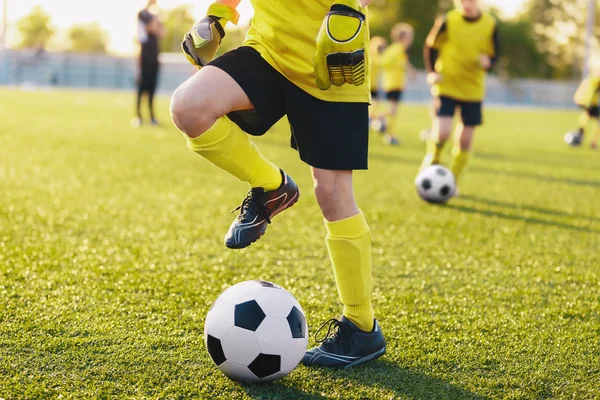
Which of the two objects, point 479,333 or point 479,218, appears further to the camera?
point 479,218

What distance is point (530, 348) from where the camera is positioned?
9.53ft

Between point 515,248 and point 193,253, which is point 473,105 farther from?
point 193,253

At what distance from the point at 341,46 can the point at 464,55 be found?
484 centimetres

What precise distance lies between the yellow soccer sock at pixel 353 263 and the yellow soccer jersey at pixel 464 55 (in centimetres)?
454

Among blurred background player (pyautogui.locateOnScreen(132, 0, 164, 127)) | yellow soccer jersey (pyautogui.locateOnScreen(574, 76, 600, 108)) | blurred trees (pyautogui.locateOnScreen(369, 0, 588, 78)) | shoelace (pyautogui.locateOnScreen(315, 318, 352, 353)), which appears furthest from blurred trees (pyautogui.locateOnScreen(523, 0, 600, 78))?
shoelace (pyautogui.locateOnScreen(315, 318, 352, 353))

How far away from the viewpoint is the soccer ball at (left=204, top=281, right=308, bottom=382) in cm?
241

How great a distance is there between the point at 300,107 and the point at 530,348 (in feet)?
4.57

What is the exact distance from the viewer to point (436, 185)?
6387mm

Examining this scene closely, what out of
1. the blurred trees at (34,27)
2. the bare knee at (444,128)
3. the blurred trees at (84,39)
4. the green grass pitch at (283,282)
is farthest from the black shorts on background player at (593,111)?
the blurred trees at (84,39)

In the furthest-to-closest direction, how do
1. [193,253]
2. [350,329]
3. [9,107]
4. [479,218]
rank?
1. [9,107]
2. [479,218]
3. [193,253]
4. [350,329]

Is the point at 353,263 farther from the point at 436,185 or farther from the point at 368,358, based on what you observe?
the point at 436,185

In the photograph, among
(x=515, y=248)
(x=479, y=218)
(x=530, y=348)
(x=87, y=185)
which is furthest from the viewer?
(x=87, y=185)

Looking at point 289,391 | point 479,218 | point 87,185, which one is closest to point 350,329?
point 289,391

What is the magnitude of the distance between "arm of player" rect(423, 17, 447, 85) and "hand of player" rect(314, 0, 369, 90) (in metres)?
4.63
